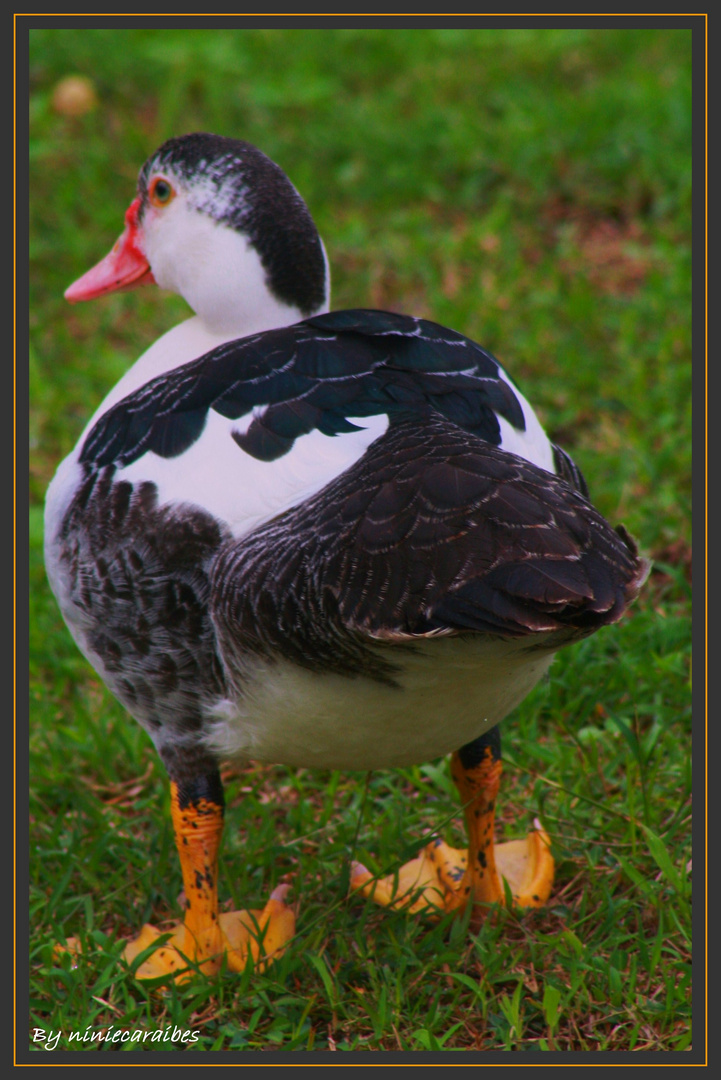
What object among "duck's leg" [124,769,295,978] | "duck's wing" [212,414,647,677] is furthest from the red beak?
"duck's leg" [124,769,295,978]

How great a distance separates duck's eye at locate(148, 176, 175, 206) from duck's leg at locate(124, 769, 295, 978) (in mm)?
1277

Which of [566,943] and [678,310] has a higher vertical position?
[678,310]

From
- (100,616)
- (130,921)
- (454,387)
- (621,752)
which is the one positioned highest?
(454,387)

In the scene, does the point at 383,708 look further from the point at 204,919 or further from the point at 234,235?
the point at 234,235

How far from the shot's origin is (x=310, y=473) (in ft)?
7.14

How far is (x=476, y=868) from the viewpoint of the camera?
271cm

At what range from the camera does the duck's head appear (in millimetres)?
2553

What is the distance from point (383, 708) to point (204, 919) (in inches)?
30.5

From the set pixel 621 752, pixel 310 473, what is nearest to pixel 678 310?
pixel 621 752

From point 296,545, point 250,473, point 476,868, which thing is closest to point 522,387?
point 476,868

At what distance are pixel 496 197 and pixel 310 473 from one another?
360 cm

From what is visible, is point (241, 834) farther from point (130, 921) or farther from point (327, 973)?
point (327, 973)

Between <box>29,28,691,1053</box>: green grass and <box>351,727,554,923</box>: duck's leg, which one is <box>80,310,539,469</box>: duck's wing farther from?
<box>29,28,691,1053</box>: green grass

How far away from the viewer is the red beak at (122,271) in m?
2.86
